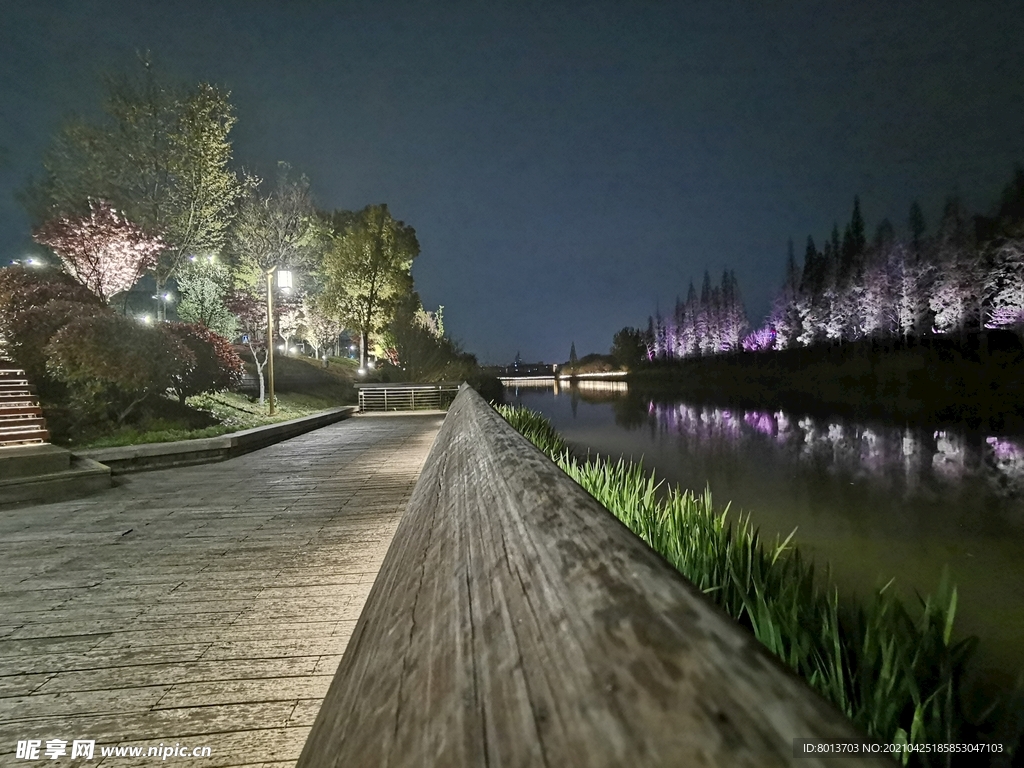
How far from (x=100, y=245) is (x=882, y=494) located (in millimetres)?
18786

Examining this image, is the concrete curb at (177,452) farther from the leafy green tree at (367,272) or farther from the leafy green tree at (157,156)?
the leafy green tree at (367,272)

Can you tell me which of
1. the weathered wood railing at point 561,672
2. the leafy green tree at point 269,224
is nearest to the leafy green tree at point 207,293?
the leafy green tree at point 269,224

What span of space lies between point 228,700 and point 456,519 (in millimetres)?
1346

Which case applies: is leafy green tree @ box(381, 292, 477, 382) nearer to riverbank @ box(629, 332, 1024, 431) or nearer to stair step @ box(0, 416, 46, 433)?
stair step @ box(0, 416, 46, 433)

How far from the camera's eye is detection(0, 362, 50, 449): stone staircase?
6.82 meters

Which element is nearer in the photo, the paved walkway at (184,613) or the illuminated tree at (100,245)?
the paved walkway at (184,613)

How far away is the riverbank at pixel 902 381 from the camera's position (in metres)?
26.1

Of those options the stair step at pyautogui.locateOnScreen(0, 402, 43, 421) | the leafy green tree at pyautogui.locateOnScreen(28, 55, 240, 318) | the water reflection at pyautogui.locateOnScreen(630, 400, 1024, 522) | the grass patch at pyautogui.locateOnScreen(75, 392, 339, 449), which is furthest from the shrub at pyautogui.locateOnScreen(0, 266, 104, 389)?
the water reflection at pyautogui.locateOnScreen(630, 400, 1024, 522)

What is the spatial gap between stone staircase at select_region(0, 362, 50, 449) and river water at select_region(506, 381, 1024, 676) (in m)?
9.25

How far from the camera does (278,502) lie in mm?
5352

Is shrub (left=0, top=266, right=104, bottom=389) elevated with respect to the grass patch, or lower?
elevated

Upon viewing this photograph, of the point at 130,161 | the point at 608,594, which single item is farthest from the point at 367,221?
the point at 608,594

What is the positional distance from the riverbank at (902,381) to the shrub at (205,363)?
2631cm

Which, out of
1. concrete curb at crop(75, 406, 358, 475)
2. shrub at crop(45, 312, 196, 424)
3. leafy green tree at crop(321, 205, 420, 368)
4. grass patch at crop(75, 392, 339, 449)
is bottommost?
concrete curb at crop(75, 406, 358, 475)
